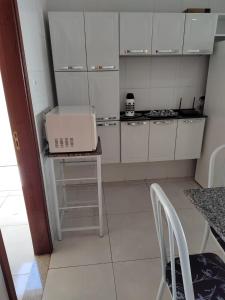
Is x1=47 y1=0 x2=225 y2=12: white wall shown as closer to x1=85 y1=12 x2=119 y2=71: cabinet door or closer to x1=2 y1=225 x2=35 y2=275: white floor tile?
x1=85 y1=12 x2=119 y2=71: cabinet door

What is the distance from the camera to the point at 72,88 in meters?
2.12

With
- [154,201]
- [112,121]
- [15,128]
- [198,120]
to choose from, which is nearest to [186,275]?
[154,201]

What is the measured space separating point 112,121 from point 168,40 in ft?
3.32

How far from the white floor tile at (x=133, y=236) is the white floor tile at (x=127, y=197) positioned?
11 cm

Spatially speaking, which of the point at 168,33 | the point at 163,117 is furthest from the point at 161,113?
the point at 168,33

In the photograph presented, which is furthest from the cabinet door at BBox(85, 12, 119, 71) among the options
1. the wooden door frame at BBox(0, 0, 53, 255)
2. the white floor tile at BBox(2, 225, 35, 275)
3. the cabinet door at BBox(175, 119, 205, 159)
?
the white floor tile at BBox(2, 225, 35, 275)

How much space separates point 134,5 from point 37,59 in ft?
4.54

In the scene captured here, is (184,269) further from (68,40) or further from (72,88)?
(68,40)

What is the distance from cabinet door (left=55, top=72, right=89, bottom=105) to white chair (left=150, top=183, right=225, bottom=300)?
5.11ft

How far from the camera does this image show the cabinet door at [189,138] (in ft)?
7.82

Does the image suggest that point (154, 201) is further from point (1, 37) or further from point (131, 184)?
point (131, 184)

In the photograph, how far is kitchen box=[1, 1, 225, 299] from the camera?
1.63 meters

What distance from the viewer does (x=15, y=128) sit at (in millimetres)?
1340

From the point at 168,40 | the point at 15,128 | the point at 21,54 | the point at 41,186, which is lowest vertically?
the point at 41,186
